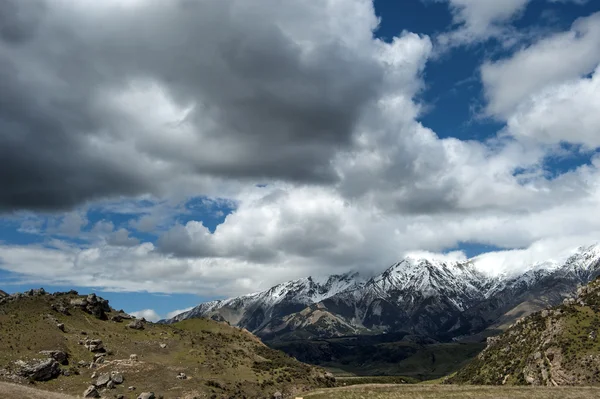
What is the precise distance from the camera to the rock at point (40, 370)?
A: 9324 cm

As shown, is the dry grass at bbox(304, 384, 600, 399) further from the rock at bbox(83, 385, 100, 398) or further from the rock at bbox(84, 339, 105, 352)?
the rock at bbox(84, 339, 105, 352)

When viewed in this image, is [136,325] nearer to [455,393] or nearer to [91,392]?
[91,392]

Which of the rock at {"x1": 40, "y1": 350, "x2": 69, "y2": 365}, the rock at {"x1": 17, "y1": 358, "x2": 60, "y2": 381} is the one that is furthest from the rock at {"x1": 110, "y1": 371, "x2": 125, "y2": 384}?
the rock at {"x1": 40, "y1": 350, "x2": 69, "y2": 365}

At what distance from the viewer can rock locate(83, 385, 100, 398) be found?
90.3 m

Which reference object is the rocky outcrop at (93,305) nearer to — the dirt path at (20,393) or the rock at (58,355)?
the rock at (58,355)

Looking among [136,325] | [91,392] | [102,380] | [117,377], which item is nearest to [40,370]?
[102,380]

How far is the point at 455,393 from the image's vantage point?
2494 inches

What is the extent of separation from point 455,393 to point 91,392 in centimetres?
6921

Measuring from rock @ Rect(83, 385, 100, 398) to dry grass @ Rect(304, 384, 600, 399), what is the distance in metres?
49.5

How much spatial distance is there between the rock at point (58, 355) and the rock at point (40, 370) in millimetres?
3260

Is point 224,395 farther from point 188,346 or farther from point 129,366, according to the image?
point 188,346

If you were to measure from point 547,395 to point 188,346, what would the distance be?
322 feet

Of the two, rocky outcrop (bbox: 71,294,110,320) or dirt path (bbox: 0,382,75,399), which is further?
rocky outcrop (bbox: 71,294,110,320)

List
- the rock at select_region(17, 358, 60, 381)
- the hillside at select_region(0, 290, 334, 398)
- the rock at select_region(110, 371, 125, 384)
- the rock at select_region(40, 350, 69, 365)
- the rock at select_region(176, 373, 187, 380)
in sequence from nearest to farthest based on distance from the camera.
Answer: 1. the rock at select_region(17, 358, 60, 381)
2. the hillside at select_region(0, 290, 334, 398)
3. the rock at select_region(110, 371, 125, 384)
4. the rock at select_region(40, 350, 69, 365)
5. the rock at select_region(176, 373, 187, 380)
